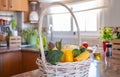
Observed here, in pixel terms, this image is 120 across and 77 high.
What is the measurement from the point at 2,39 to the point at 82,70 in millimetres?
2369

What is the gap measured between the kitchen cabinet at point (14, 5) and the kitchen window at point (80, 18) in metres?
0.50

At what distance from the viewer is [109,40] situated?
2.32 metres

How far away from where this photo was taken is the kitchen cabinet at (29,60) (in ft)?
9.16

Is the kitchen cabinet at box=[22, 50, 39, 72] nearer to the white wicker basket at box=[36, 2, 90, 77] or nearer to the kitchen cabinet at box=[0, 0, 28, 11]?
the kitchen cabinet at box=[0, 0, 28, 11]

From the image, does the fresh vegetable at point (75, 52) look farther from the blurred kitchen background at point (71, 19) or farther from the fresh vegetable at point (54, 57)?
the blurred kitchen background at point (71, 19)

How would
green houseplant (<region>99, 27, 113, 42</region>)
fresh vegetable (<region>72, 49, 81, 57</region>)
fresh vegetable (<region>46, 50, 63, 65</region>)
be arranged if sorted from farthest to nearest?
green houseplant (<region>99, 27, 113, 42</region>) → fresh vegetable (<region>72, 49, 81, 57</region>) → fresh vegetable (<region>46, 50, 63, 65</region>)

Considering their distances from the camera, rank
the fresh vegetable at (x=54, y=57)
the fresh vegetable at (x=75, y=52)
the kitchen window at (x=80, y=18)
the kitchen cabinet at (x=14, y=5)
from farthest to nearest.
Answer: the kitchen cabinet at (x=14, y=5) → the kitchen window at (x=80, y=18) → the fresh vegetable at (x=75, y=52) → the fresh vegetable at (x=54, y=57)

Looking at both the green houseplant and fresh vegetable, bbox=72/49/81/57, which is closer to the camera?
fresh vegetable, bbox=72/49/81/57

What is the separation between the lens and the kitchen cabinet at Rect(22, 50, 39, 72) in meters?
2.79

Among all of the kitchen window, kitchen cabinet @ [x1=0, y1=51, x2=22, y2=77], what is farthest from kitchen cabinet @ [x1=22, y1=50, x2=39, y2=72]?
the kitchen window

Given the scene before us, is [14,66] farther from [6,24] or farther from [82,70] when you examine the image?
[82,70]

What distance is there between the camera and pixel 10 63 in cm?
272

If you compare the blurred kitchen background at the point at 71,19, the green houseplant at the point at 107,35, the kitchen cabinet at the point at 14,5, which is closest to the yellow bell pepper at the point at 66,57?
the green houseplant at the point at 107,35

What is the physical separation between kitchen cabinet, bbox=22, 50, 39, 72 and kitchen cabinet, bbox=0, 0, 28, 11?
832 millimetres
